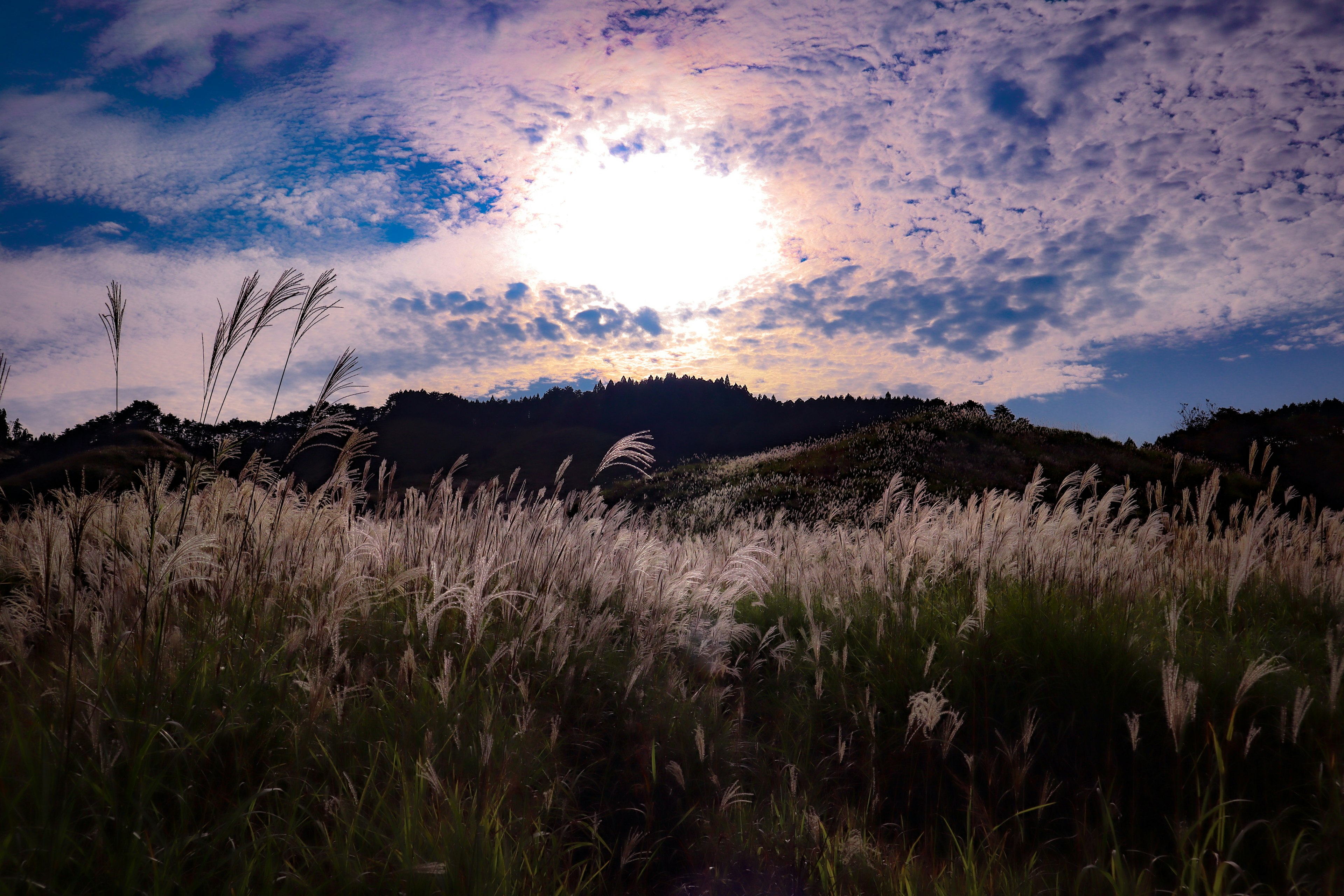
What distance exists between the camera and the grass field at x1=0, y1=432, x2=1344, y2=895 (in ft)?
6.15

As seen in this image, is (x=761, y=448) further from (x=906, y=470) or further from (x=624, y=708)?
(x=624, y=708)

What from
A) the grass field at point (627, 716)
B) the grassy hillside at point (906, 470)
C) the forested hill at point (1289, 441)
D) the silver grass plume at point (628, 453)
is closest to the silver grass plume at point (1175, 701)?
the grass field at point (627, 716)

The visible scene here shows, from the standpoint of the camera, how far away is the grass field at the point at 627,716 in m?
1.88

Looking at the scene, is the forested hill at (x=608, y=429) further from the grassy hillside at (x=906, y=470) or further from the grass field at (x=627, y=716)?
the grass field at (x=627, y=716)

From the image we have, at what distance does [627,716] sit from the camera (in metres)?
2.79

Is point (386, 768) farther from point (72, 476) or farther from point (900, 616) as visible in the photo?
point (72, 476)

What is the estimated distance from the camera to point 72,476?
12.3m

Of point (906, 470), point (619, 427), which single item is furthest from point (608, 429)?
point (906, 470)

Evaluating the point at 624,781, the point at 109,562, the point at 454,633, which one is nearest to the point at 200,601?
the point at 109,562

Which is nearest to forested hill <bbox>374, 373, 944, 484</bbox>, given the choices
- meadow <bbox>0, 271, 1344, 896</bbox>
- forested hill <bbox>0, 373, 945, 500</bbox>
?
forested hill <bbox>0, 373, 945, 500</bbox>

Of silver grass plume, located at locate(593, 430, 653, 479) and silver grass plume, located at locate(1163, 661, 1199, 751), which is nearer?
silver grass plume, located at locate(1163, 661, 1199, 751)

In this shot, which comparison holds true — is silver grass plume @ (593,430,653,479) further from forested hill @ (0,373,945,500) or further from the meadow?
forested hill @ (0,373,945,500)

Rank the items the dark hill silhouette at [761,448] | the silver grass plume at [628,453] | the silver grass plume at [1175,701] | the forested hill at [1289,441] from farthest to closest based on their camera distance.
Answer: the forested hill at [1289,441]
the dark hill silhouette at [761,448]
the silver grass plume at [628,453]
the silver grass plume at [1175,701]

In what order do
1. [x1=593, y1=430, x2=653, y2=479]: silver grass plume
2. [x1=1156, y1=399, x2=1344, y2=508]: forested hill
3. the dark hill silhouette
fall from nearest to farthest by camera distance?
[x1=593, y1=430, x2=653, y2=479]: silver grass plume
the dark hill silhouette
[x1=1156, y1=399, x2=1344, y2=508]: forested hill
